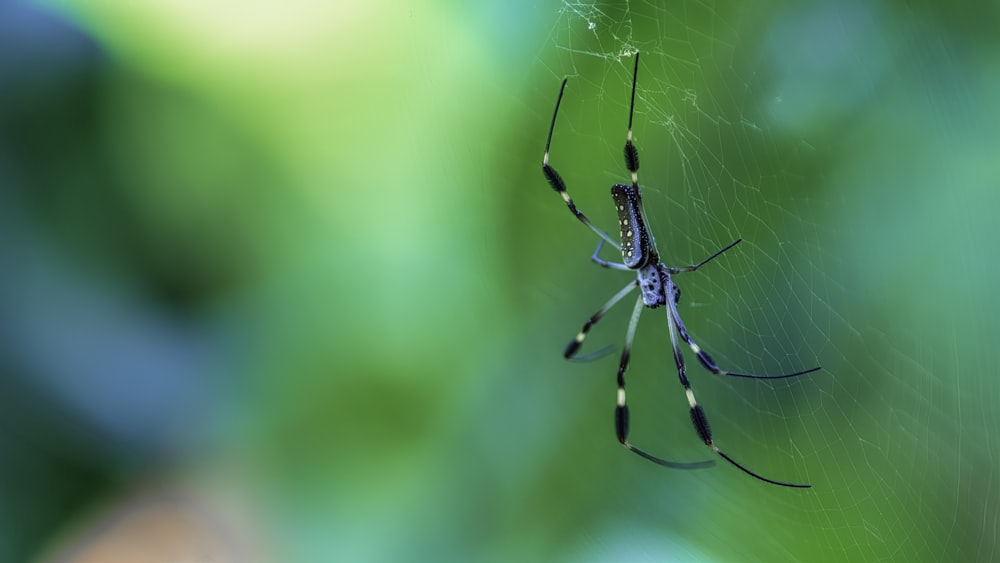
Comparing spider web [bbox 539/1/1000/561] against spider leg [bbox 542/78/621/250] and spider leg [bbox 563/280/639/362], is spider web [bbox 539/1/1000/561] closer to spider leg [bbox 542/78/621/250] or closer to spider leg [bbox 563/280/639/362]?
spider leg [bbox 542/78/621/250]

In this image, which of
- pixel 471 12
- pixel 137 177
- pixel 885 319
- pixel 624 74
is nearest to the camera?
pixel 885 319

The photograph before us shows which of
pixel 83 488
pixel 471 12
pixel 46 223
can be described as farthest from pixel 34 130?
pixel 471 12

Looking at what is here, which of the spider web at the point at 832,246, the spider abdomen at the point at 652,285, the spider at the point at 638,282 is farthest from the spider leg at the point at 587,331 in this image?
the spider web at the point at 832,246

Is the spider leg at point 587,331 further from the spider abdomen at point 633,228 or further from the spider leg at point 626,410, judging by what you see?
the spider abdomen at point 633,228

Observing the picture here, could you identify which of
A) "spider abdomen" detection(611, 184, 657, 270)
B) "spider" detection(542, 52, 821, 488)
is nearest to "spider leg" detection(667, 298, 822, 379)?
"spider" detection(542, 52, 821, 488)

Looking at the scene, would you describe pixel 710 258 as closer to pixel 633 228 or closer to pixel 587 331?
pixel 633 228

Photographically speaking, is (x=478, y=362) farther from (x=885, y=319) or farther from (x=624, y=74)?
(x=885, y=319)

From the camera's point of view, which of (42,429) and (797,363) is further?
(42,429)
